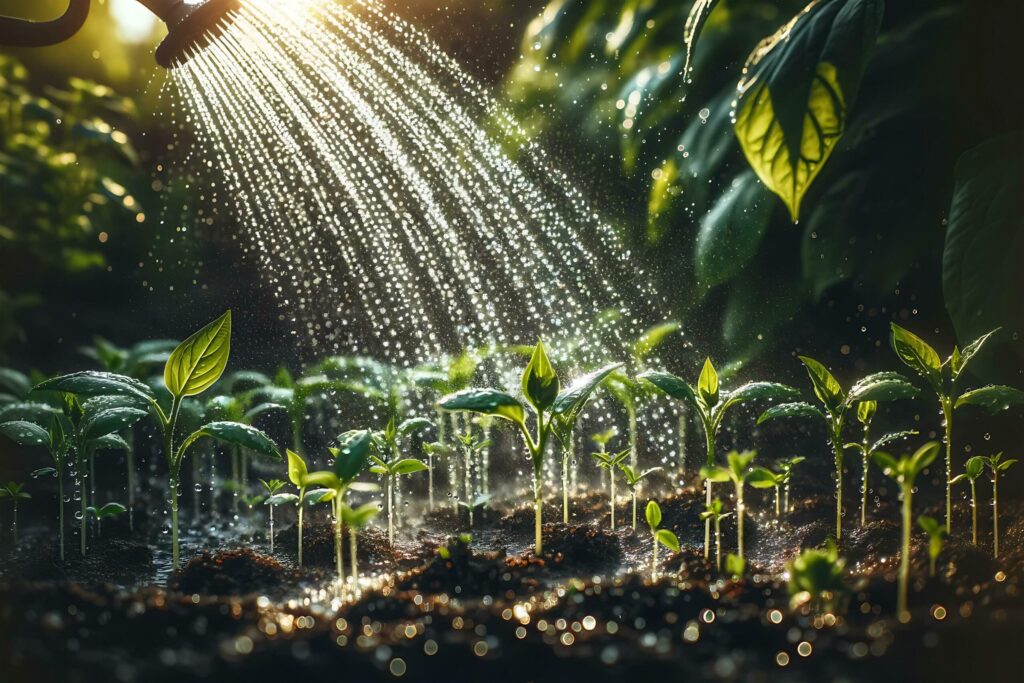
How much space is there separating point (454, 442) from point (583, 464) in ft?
0.78

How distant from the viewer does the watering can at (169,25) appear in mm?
685

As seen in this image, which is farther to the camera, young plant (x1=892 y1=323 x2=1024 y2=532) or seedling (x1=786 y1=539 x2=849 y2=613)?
young plant (x1=892 y1=323 x2=1024 y2=532)

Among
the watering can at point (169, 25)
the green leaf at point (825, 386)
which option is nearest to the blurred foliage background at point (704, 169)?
the green leaf at point (825, 386)

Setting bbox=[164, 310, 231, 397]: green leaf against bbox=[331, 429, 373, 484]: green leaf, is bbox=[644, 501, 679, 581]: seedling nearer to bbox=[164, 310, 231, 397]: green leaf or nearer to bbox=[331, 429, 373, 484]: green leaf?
bbox=[331, 429, 373, 484]: green leaf

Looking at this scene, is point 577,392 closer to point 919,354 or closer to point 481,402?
point 481,402

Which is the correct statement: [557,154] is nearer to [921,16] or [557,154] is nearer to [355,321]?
[355,321]

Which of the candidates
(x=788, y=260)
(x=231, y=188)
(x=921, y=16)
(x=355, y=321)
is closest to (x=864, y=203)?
(x=788, y=260)

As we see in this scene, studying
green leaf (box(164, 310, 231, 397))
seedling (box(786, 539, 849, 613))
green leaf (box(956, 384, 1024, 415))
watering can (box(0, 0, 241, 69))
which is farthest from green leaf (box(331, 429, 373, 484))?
green leaf (box(956, 384, 1024, 415))

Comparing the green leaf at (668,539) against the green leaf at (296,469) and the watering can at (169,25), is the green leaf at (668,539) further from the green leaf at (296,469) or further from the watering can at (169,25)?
the watering can at (169,25)

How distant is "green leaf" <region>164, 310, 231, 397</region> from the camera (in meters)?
0.68

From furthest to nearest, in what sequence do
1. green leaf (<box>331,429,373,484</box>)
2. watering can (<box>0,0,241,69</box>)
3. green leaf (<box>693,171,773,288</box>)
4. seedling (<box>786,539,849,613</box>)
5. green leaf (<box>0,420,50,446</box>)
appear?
green leaf (<box>693,171,773,288</box>) → green leaf (<box>0,420,50,446</box>) → watering can (<box>0,0,241,69</box>) → green leaf (<box>331,429,373,484</box>) → seedling (<box>786,539,849,613</box>)

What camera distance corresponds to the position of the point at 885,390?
663mm

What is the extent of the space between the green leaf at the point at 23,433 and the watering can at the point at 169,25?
39 centimetres

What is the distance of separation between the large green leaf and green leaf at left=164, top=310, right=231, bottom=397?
2.20 feet
